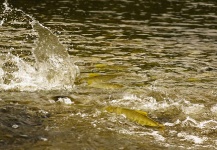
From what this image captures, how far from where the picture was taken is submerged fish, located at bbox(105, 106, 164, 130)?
19.8 ft

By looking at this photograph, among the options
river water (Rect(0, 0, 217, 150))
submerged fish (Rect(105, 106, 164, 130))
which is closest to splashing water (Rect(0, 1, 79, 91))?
river water (Rect(0, 0, 217, 150))

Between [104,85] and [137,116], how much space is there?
209 centimetres

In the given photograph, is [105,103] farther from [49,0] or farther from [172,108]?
[49,0]

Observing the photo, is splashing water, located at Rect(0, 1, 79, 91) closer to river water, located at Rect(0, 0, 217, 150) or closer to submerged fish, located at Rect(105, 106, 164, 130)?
river water, located at Rect(0, 0, 217, 150)

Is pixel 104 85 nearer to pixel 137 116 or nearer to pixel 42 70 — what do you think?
pixel 42 70

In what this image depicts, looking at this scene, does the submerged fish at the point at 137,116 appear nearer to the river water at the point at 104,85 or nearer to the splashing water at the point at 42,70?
the river water at the point at 104,85

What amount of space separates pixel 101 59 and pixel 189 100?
3907mm

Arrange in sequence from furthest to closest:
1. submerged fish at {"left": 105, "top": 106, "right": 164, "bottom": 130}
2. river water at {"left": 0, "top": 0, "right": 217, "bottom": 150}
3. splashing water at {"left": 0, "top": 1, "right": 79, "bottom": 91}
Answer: splashing water at {"left": 0, "top": 1, "right": 79, "bottom": 91} < submerged fish at {"left": 105, "top": 106, "right": 164, "bottom": 130} < river water at {"left": 0, "top": 0, "right": 217, "bottom": 150}

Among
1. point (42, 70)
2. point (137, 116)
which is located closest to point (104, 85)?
point (42, 70)

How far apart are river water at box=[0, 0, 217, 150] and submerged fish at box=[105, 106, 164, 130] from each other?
0.12m

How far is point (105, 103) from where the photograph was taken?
706cm

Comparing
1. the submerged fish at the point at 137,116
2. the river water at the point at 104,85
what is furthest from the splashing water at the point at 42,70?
the submerged fish at the point at 137,116

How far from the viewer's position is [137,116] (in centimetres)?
624

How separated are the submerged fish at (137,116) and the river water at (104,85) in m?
0.12
